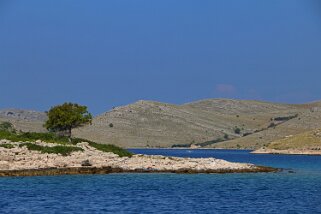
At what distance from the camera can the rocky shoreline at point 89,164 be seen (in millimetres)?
68875

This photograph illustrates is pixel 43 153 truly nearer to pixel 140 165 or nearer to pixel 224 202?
pixel 140 165

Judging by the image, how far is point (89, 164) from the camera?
7350 centimetres

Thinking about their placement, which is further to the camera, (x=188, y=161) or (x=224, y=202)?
(x=188, y=161)

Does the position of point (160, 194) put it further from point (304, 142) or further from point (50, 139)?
point (304, 142)

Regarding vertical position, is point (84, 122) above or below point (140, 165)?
above

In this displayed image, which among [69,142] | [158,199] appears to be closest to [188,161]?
[69,142]

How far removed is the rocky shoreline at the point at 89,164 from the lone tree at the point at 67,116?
21480 millimetres

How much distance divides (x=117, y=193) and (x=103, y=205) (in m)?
7.98

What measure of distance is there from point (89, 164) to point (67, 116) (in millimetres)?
33130

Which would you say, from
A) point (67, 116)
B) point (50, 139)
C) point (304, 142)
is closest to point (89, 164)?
point (50, 139)

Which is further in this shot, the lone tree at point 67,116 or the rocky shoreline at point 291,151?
the rocky shoreline at point 291,151

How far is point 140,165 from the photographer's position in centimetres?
7625

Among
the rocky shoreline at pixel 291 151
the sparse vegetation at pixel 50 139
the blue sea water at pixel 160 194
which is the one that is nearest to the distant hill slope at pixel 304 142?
the rocky shoreline at pixel 291 151

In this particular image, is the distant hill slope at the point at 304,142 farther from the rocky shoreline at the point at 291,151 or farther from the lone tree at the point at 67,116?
the lone tree at the point at 67,116
